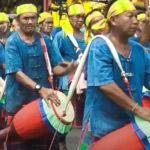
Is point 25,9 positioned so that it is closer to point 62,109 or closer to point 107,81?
point 62,109

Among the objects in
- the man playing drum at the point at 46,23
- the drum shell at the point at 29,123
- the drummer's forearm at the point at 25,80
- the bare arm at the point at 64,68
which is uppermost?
the bare arm at the point at 64,68

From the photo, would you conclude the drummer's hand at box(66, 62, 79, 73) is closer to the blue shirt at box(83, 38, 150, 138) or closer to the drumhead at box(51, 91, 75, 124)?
the drumhead at box(51, 91, 75, 124)

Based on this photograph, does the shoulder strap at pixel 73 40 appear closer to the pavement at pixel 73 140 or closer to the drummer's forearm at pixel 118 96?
the pavement at pixel 73 140

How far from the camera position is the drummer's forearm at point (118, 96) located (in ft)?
18.1

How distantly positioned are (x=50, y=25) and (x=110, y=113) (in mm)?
7846

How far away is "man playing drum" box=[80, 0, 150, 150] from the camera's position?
5.64m

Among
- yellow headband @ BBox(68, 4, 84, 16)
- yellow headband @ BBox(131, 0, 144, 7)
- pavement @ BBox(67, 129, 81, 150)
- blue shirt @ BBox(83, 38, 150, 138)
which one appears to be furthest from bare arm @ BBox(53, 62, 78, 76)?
yellow headband @ BBox(131, 0, 144, 7)

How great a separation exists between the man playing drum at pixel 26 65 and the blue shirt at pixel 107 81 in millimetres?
1314

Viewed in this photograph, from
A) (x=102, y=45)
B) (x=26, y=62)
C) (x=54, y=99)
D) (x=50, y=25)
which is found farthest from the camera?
(x=50, y=25)

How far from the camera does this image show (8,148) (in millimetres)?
7570

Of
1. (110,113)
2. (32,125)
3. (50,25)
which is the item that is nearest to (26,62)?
(32,125)

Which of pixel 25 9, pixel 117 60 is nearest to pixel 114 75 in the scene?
pixel 117 60

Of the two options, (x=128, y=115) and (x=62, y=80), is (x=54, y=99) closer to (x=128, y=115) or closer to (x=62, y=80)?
(x=128, y=115)

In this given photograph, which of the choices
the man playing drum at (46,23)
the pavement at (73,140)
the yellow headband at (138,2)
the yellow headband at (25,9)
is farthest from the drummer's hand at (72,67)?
the man playing drum at (46,23)
